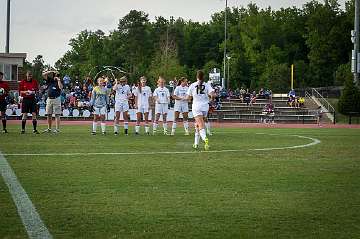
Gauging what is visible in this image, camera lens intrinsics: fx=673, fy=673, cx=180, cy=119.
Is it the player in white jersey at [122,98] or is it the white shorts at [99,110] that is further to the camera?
the player in white jersey at [122,98]

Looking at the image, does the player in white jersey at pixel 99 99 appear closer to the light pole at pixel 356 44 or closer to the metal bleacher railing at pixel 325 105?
the metal bleacher railing at pixel 325 105

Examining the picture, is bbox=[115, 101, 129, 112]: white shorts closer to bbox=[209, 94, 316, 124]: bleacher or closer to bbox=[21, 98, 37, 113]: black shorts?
bbox=[21, 98, 37, 113]: black shorts

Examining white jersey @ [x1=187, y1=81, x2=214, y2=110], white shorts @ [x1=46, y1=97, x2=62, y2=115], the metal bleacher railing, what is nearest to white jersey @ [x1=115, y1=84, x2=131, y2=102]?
white shorts @ [x1=46, y1=97, x2=62, y2=115]

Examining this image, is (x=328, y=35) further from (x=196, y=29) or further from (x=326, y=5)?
(x=196, y=29)

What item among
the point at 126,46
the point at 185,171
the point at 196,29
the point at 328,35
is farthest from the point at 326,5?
the point at 185,171

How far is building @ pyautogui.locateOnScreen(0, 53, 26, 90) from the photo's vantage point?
67.1 meters

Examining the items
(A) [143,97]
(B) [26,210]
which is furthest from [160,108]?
(B) [26,210]

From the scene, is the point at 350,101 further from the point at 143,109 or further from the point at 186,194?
the point at 186,194

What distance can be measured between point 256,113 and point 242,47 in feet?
189

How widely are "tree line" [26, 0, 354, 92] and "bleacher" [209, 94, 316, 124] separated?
87.7 feet

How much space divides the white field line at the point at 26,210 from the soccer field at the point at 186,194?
78 mm

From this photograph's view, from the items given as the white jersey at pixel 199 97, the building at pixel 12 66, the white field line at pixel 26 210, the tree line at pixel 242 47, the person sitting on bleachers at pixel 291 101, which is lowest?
the white field line at pixel 26 210

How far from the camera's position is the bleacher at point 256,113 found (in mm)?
53281

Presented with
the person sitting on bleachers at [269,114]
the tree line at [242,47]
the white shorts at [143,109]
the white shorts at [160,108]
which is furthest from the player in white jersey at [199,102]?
the tree line at [242,47]
